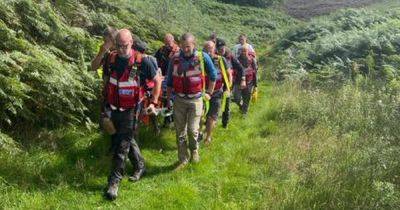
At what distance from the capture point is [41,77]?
8953 millimetres

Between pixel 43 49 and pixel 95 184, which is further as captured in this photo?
pixel 43 49

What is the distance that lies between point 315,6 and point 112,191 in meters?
51.2

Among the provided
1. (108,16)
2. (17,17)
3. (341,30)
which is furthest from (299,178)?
(341,30)

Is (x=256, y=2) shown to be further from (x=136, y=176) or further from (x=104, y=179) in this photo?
(x=104, y=179)

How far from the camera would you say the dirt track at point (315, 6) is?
5144 cm

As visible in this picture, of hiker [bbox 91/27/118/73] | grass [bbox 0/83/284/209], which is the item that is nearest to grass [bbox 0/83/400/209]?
grass [bbox 0/83/284/209]

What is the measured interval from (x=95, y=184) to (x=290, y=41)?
2346 centimetres

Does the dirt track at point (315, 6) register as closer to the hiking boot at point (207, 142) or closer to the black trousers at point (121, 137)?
the hiking boot at point (207, 142)

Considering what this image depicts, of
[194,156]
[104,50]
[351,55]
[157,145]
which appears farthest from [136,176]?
[351,55]

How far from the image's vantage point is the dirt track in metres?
51.4

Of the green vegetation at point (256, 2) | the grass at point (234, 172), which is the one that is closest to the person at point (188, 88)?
the grass at point (234, 172)

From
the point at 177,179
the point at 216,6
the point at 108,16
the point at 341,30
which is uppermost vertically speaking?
the point at 108,16

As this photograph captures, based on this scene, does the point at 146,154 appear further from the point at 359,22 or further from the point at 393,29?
the point at 359,22

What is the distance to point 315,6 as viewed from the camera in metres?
56.5
